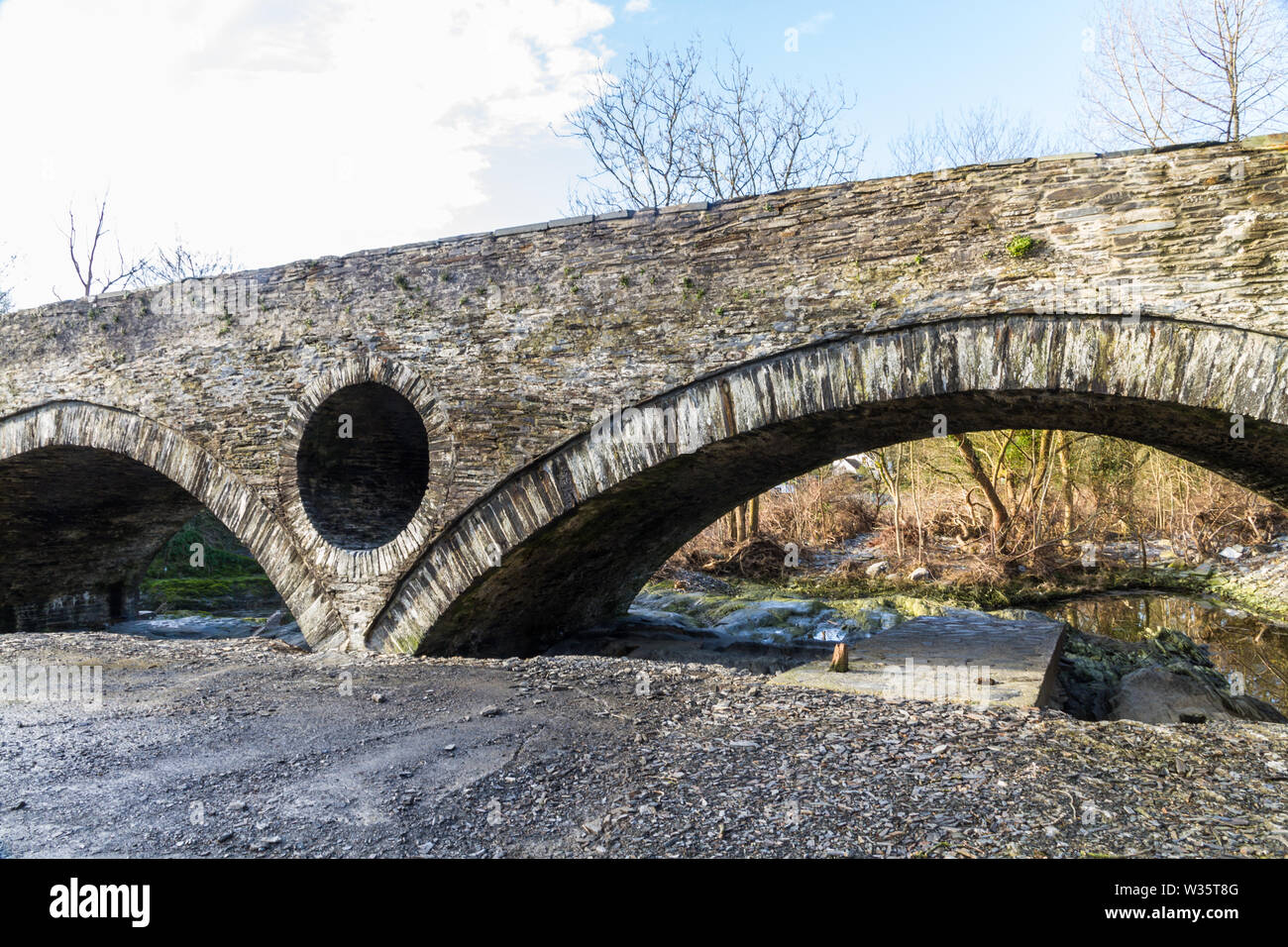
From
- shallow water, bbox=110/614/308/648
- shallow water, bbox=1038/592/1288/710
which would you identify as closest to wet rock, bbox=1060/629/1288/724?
shallow water, bbox=1038/592/1288/710

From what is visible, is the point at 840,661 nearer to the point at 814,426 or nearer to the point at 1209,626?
the point at 814,426

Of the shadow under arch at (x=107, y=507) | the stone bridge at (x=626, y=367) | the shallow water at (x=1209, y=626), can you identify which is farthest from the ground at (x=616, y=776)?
the shallow water at (x=1209, y=626)

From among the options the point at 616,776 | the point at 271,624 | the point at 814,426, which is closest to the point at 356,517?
the point at 271,624

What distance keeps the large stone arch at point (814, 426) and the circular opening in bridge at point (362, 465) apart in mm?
1578

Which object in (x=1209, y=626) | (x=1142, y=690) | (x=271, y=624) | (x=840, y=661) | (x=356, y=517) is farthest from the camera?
(x=271, y=624)

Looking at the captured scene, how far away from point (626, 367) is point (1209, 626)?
10.7m

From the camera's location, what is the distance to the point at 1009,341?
5.86 m

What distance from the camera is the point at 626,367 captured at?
722 centimetres

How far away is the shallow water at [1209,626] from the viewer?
Result: 10.2 metres

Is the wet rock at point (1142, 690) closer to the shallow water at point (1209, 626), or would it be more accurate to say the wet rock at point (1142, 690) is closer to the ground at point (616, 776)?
the shallow water at point (1209, 626)

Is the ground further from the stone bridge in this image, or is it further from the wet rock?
the stone bridge

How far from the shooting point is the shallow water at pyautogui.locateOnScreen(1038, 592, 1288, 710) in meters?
10.2
